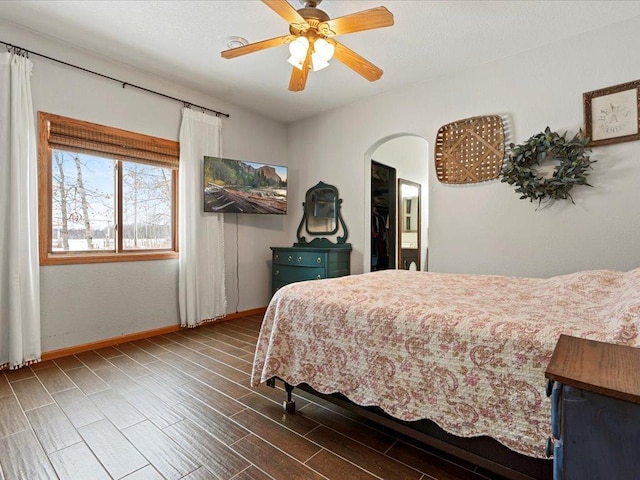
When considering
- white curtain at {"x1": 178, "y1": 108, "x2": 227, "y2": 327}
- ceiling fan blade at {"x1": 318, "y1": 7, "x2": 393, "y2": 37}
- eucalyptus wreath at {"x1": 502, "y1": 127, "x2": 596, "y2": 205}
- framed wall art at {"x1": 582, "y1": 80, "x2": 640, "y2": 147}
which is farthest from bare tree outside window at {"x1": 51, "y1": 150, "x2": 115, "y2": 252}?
framed wall art at {"x1": 582, "y1": 80, "x2": 640, "y2": 147}

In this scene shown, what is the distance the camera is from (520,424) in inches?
45.2

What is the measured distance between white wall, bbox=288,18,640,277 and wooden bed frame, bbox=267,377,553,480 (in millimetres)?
2022

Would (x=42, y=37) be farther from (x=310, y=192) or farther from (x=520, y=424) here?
(x=520, y=424)

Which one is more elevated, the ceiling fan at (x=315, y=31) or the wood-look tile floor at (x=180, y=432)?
the ceiling fan at (x=315, y=31)

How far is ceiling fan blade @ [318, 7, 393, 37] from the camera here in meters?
1.89

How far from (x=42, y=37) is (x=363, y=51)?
2.72 metres

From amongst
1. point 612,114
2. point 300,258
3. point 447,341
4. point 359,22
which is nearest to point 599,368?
point 447,341

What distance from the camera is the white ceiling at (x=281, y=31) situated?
2.33 metres

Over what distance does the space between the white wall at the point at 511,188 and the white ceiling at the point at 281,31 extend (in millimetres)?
146

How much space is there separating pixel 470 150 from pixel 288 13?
207cm

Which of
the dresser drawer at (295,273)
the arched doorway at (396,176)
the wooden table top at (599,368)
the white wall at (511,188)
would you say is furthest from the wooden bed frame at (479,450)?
the arched doorway at (396,176)

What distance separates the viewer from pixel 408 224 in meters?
5.74

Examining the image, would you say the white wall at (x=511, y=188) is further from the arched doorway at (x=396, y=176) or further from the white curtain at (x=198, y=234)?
the white curtain at (x=198, y=234)

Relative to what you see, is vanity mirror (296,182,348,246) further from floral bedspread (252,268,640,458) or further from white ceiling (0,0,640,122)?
floral bedspread (252,268,640,458)
